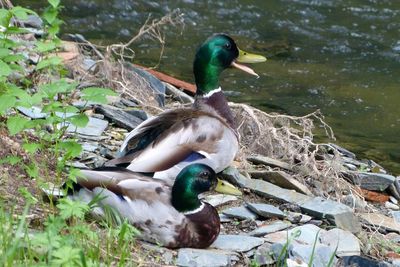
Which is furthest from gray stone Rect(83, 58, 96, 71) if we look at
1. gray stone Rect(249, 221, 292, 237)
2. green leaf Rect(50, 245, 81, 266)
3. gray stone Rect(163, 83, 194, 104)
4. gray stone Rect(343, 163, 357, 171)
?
green leaf Rect(50, 245, 81, 266)

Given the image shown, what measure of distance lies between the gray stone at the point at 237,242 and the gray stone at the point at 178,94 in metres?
2.72

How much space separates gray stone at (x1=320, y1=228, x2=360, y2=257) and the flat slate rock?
50 cm

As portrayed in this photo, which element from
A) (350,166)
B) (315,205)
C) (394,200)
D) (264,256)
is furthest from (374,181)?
(264,256)

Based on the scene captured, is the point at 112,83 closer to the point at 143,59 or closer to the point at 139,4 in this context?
the point at 143,59

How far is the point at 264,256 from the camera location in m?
4.56

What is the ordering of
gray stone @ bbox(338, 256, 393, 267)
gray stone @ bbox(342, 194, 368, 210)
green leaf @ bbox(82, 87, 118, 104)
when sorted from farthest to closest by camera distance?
gray stone @ bbox(342, 194, 368, 210) < gray stone @ bbox(338, 256, 393, 267) < green leaf @ bbox(82, 87, 118, 104)

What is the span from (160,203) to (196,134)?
3.27ft

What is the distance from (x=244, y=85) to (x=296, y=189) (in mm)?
3226

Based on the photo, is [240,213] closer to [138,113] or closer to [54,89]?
[54,89]

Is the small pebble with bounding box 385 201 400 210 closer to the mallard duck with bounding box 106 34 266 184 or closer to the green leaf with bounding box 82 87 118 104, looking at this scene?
the mallard duck with bounding box 106 34 266 184

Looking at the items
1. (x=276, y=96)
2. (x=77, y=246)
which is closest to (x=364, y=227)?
(x=77, y=246)

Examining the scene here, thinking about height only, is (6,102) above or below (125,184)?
above

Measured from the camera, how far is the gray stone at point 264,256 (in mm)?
4516

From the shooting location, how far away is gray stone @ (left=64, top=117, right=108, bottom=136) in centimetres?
594
